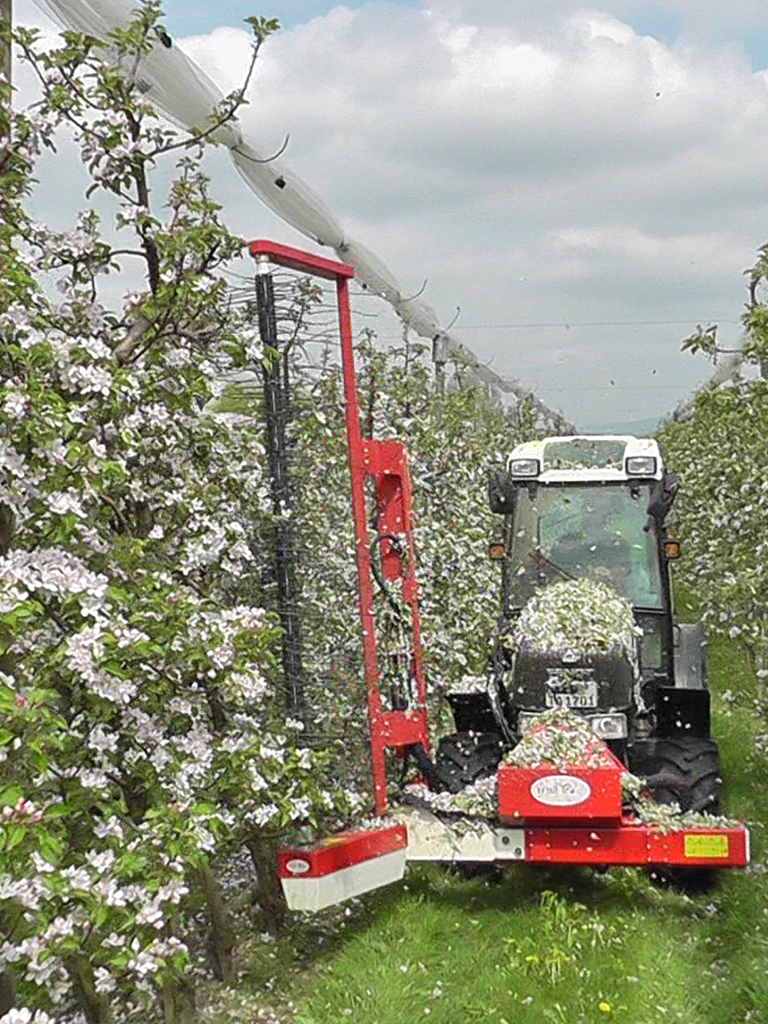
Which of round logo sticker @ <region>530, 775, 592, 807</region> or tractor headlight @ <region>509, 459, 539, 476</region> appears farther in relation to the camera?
tractor headlight @ <region>509, 459, 539, 476</region>

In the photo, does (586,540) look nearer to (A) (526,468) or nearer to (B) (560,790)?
(A) (526,468)

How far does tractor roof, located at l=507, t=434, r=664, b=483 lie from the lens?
8.32 meters

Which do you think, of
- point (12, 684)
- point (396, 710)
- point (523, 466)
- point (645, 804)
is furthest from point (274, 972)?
point (523, 466)

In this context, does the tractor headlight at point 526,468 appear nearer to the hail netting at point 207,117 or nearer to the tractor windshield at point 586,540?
the tractor windshield at point 586,540

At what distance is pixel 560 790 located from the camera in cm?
657

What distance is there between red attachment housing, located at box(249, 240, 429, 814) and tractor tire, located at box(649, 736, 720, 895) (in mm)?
1435

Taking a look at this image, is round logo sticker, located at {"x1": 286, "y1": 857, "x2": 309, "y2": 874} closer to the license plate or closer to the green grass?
the green grass

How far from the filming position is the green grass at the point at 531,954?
564 centimetres

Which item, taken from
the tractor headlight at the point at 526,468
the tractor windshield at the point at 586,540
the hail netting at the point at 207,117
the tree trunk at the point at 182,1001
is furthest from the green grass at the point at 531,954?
the hail netting at the point at 207,117

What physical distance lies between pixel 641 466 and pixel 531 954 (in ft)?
11.3

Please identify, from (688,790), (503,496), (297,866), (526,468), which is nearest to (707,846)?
(688,790)

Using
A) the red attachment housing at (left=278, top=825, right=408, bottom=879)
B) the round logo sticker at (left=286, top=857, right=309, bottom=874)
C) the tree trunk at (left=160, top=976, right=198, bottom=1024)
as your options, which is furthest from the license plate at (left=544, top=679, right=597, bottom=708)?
the tree trunk at (left=160, top=976, right=198, bottom=1024)

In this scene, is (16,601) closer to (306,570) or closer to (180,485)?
(180,485)

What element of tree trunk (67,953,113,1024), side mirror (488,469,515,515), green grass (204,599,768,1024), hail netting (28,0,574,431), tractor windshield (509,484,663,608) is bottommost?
green grass (204,599,768,1024)
